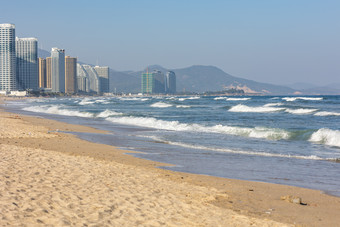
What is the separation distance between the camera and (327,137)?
62.2 feet

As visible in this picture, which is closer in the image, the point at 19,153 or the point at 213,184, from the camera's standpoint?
the point at 213,184

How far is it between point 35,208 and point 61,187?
1540 mm

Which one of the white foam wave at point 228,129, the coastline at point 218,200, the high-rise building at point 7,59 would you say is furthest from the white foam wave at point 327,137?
the high-rise building at point 7,59

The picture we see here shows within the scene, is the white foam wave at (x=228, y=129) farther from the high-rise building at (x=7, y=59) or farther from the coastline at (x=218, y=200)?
the high-rise building at (x=7, y=59)

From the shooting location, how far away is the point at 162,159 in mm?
13102

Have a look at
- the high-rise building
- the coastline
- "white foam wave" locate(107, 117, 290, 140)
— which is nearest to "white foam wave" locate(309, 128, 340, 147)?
"white foam wave" locate(107, 117, 290, 140)

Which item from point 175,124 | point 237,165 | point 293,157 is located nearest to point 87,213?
point 237,165

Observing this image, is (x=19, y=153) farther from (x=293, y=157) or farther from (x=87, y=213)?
(x=293, y=157)

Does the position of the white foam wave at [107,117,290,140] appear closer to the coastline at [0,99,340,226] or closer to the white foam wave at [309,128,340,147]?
the white foam wave at [309,128,340,147]

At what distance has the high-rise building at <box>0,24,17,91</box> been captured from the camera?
629 ft

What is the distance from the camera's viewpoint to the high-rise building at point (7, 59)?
629 feet

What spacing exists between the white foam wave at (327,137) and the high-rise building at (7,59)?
190 meters

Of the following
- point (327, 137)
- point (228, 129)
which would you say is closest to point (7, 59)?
point (228, 129)

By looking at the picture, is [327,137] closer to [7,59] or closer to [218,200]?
[218,200]
